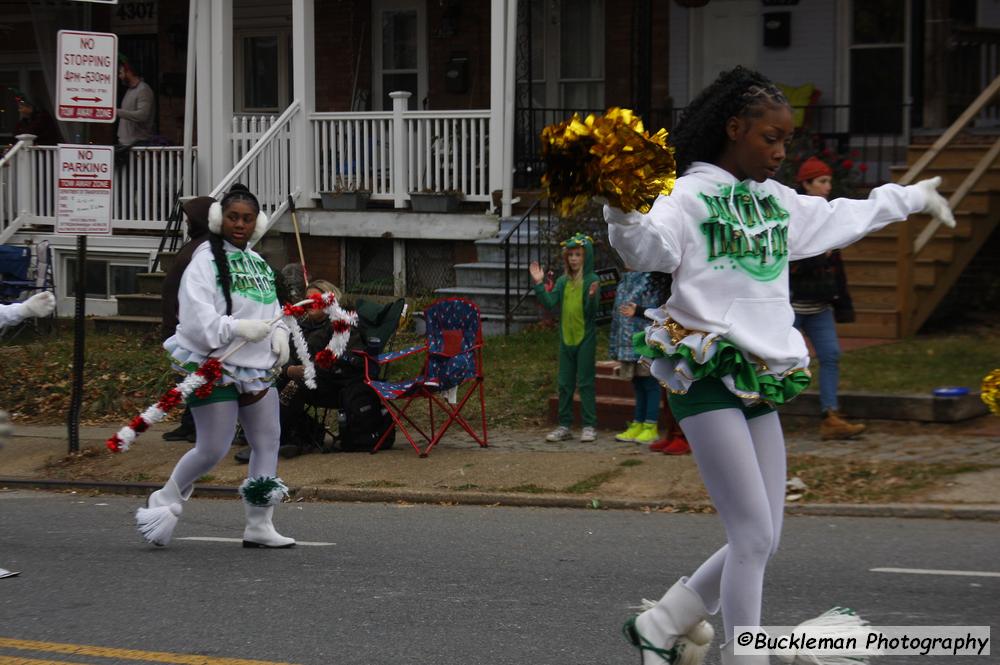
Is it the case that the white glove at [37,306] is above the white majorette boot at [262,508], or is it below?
above

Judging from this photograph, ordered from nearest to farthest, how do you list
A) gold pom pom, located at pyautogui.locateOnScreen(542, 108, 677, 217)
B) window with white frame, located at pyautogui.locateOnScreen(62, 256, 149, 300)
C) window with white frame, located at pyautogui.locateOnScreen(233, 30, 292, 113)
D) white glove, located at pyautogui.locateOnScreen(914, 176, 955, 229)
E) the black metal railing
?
gold pom pom, located at pyautogui.locateOnScreen(542, 108, 677, 217), white glove, located at pyautogui.locateOnScreen(914, 176, 955, 229), the black metal railing, window with white frame, located at pyautogui.locateOnScreen(62, 256, 149, 300), window with white frame, located at pyautogui.locateOnScreen(233, 30, 292, 113)

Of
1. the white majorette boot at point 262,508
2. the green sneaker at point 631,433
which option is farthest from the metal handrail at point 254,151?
the white majorette boot at point 262,508

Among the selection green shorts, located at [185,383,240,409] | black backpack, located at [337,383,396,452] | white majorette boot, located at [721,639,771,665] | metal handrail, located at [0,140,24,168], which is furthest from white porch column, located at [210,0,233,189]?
white majorette boot, located at [721,639,771,665]

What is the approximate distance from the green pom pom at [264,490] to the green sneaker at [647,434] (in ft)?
13.2

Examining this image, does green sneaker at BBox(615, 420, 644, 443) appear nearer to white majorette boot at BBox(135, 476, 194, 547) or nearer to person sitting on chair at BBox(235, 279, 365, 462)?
person sitting on chair at BBox(235, 279, 365, 462)

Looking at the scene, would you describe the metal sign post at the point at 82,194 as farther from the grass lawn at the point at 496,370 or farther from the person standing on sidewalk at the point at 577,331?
the person standing on sidewalk at the point at 577,331

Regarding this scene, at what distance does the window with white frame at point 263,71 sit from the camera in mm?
21609

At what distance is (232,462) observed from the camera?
466 inches

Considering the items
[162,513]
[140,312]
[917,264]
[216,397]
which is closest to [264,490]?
[162,513]

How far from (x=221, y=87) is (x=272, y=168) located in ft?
4.39

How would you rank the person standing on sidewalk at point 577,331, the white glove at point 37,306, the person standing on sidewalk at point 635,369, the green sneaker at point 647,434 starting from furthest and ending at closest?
the person standing on sidewalk at point 577,331
the green sneaker at point 647,434
the person standing on sidewalk at point 635,369
the white glove at point 37,306

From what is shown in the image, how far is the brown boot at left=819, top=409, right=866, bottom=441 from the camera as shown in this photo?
10539 millimetres

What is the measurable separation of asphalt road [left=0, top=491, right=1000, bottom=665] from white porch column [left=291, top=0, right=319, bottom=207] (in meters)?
9.10

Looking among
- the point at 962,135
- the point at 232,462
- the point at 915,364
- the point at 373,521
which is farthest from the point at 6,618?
the point at 962,135
